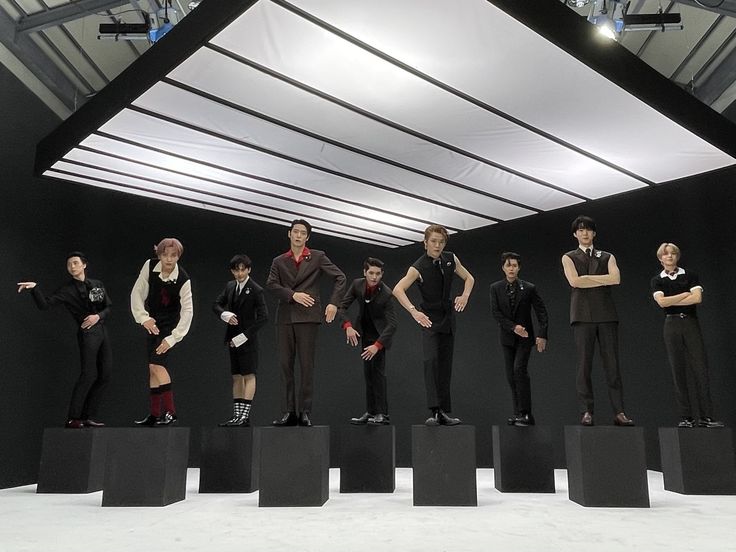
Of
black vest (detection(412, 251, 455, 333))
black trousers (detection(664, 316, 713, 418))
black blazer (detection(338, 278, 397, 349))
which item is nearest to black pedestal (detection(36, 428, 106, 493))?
black blazer (detection(338, 278, 397, 349))

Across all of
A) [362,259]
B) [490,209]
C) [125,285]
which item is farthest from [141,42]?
[490,209]

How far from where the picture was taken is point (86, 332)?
20.4 feet

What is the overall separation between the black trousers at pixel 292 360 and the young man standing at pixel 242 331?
1.04m

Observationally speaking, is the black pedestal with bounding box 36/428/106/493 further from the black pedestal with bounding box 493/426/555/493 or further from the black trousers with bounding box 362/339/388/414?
the black pedestal with bounding box 493/426/555/493

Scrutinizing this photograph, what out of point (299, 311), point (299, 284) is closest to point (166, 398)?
point (299, 311)

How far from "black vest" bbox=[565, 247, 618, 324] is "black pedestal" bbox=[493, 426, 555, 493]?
138cm

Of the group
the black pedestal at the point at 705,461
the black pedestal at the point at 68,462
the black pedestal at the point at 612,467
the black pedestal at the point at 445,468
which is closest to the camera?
the black pedestal at the point at 612,467

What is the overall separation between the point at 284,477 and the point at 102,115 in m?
3.42

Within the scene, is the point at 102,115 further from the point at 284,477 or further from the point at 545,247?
the point at 545,247

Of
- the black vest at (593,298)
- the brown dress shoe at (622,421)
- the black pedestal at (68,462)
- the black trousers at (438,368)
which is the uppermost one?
the black vest at (593,298)

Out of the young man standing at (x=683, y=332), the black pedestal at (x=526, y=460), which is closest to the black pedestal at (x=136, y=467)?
the black pedestal at (x=526, y=460)

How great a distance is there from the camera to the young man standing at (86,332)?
6125mm

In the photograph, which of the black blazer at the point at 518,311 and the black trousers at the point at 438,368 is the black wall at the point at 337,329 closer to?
the black blazer at the point at 518,311

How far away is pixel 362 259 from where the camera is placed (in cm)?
984
